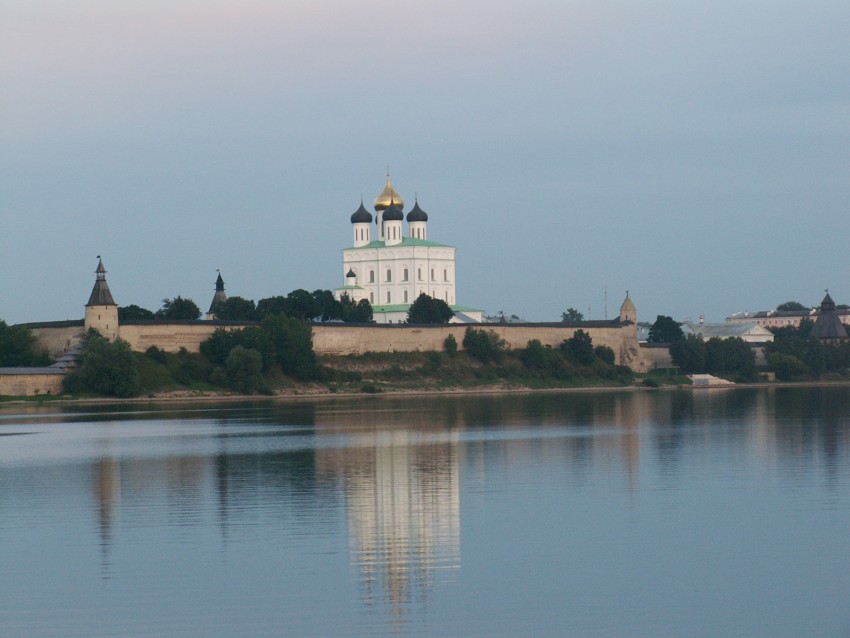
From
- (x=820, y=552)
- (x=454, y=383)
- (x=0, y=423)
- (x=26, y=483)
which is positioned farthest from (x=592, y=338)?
(x=820, y=552)

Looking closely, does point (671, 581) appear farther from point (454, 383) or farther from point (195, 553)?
point (454, 383)

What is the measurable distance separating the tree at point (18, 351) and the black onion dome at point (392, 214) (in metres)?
31.4

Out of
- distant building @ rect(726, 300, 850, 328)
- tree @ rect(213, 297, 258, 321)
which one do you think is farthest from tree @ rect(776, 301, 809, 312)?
tree @ rect(213, 297, 258, 321)

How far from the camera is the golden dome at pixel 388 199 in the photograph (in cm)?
8250

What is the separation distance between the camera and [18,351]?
52.2 m

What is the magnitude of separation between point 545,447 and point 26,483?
26.9ft

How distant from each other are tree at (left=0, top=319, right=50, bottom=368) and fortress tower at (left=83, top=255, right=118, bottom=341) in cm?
196

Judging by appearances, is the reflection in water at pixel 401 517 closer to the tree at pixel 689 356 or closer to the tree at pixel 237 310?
the tree at pixel 237 310

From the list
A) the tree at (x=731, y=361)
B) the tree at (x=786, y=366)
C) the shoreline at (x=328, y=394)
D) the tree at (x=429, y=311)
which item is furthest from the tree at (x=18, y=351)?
the tree at (x=786, y=366)

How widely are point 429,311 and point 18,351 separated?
24278 mm

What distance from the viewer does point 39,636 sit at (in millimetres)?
9281

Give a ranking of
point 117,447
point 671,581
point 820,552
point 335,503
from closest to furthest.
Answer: point 671,581, point 820,552, point 335,503, point 117,447

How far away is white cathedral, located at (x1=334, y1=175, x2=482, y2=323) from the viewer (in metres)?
80.2

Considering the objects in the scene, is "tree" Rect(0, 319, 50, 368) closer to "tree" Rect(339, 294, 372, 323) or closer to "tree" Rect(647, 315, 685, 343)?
"tree" Rect(339, 294, 372, 323)
